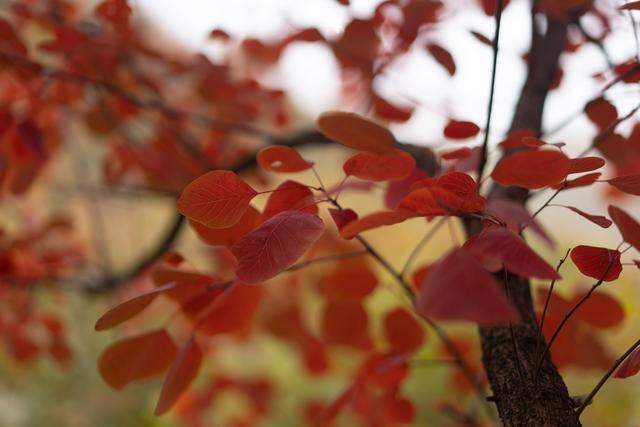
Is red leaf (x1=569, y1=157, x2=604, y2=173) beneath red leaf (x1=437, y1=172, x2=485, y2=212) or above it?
above

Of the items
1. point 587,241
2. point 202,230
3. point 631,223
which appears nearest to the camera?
point 631,223

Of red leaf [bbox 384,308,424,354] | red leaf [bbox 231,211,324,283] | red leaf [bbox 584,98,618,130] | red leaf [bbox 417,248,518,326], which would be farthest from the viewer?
red leaf [bbox 384,308,424,354]

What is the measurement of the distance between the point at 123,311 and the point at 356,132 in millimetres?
224

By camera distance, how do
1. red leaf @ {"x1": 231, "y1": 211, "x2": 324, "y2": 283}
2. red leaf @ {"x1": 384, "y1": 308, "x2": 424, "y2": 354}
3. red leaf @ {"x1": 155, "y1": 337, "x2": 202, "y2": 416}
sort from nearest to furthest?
red leaf @ {"x1": 231, "y1": 211, "x2": 324, "y2": 283} < red leaf @ {"x1": 155, "y1": 337, "x2": 202, "y2": 416} < red leaf @ {"x1": 384, "y1": 308, "x2": 424, "y2": 354}

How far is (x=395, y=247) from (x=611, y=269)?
2.63 m

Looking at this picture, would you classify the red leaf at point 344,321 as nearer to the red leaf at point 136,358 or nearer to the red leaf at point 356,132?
the red leaf at point 136,358

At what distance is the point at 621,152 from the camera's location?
62cm

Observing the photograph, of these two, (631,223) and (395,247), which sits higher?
(631,223)

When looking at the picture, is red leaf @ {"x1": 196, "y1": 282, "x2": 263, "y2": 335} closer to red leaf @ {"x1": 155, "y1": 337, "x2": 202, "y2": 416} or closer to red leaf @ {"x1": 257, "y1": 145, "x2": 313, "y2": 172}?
red leaf @ {"x1": 155, "y1": 337, "x2": 202, "y2": 416}

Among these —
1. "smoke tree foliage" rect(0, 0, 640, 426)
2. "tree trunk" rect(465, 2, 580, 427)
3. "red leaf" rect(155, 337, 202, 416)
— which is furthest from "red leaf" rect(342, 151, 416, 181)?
"red leaf" rect(155, 337, 202, 416)

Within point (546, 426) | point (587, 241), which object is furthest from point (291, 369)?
point (546, 426)

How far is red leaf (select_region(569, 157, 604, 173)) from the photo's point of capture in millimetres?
376

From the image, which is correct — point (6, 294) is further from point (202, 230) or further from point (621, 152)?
point (621, 152)

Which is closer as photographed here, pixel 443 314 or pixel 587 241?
pixel 443 314
